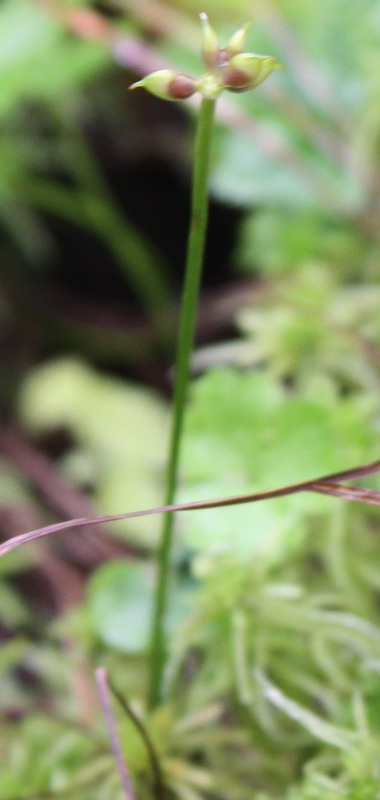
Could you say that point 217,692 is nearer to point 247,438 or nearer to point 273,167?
point 247,438

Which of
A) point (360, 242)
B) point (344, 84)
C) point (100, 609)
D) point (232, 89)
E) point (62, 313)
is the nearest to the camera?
point (232, 89)

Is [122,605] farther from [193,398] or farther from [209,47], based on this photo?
[209,47]

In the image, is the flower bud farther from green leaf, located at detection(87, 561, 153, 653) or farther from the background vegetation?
green leaf, located at detection(87, 561, 153, 653)

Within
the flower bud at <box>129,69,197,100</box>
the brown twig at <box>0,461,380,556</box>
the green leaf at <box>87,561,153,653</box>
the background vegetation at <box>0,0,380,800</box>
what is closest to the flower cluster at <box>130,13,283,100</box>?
the flower bud at <box>129,69,197,100</box>

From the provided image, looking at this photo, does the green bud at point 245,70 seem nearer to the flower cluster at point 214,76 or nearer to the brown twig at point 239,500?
the flower cluster at point 214,76

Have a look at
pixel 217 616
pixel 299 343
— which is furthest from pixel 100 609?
pixel 299 343

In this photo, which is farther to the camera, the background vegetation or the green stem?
the background vegetation
